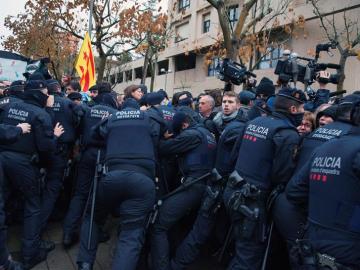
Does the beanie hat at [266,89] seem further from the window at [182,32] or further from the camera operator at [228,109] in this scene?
the window at [182,32]

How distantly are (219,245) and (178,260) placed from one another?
0.89 meters

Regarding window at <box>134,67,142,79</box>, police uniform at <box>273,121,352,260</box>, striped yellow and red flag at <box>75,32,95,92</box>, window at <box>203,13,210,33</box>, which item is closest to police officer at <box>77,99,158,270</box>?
police uniform at <box>273,121,352,260</box>

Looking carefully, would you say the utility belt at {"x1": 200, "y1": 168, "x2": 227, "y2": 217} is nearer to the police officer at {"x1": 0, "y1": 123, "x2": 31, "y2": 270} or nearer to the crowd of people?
the crowd of people

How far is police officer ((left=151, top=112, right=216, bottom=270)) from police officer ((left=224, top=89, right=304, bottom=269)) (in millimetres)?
644

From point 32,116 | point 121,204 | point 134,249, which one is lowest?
point 134,249

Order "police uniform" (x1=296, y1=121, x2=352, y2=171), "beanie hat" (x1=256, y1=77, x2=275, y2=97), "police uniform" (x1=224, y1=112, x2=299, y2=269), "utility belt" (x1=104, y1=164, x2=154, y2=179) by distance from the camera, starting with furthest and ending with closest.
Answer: "beanie hat" (x1=256, y1=77, x2=275, y2=97), "utility belt" (x1=104, y1=164, x2=154, y2=179), "police uniform" (x1=224, y1=112, x2=299, y2=269), "police uniform" (x1=296, y1=121, x2=352, y2=171)

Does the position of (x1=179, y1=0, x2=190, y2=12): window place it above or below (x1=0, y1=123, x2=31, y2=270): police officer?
above

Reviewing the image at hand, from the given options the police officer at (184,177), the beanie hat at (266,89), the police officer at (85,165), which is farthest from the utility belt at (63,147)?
the beanie hat at (266,89)

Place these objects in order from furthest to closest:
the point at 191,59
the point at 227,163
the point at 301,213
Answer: the point at 191,59 → the point at 227,163 → the point at 301,213

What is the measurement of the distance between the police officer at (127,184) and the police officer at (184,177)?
277 mm

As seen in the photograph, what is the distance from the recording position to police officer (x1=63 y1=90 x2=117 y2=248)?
5129 millimetres

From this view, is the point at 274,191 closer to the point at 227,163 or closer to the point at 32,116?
the point at 227,163

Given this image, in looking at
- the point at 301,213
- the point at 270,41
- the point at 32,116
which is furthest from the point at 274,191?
the point at 270,41

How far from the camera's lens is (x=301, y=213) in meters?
3.39
